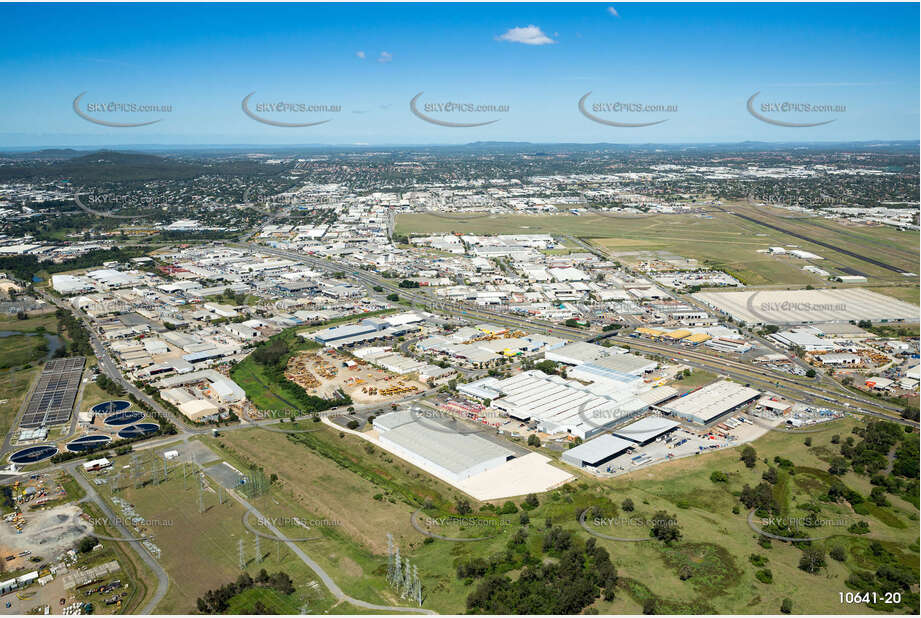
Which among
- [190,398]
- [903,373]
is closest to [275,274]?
[190,398]

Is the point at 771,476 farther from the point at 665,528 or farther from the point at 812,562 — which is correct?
the point at 665,528

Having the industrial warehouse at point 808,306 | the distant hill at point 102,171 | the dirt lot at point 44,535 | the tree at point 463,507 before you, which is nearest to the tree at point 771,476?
the tree at point 463,507

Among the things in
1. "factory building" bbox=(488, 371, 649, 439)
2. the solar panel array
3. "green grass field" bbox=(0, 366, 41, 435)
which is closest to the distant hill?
"green grass field" bbox=(0, 366, 41, 435)

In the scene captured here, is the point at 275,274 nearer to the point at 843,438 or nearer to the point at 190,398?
the point at 190,398

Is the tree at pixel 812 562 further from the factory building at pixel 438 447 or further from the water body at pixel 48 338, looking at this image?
the water body at pixel 48 338

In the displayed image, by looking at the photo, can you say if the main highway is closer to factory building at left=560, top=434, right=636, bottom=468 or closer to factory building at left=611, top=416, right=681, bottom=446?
factory building at left=611, top=416, right=681, bottom=446
